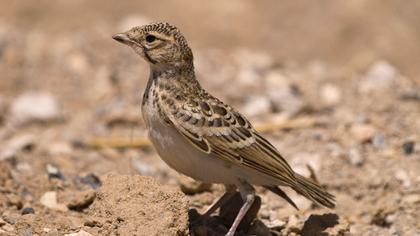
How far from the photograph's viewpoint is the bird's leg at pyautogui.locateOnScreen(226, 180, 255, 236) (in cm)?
636

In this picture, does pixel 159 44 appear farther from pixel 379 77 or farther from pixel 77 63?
pixel 77 63

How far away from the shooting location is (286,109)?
34.1ft

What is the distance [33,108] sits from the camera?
11.1m

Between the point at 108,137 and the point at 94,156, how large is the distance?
2.51 ft

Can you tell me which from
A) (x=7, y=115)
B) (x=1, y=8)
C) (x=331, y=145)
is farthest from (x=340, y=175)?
(x=1, y=8)

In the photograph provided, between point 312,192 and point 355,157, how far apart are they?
91.1 inches

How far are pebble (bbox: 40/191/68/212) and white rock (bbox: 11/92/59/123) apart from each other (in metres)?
3.75

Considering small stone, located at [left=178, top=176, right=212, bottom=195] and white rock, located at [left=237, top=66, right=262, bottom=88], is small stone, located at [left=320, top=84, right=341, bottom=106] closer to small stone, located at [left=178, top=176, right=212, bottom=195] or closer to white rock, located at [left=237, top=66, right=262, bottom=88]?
white rock, located at [left=237, top=66, right=262, bottom=88]

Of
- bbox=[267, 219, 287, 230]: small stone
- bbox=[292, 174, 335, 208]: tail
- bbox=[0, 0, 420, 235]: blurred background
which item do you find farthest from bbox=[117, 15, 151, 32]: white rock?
bbox=[292, 174, 335, 208]: tail

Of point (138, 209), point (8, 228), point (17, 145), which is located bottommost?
point (8, 228)

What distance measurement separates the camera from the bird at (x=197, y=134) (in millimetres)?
6348

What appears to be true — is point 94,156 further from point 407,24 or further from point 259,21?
point 407,24

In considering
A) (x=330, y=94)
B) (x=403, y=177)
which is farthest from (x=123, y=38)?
(x=330, y=94)

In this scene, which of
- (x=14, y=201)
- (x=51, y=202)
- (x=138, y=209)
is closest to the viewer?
(x=138, y=209)
